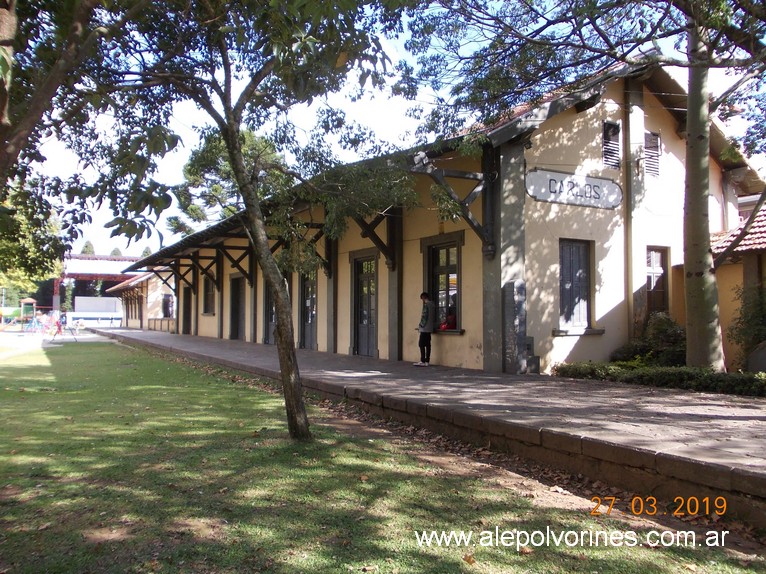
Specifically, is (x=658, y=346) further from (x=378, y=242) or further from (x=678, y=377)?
(x=378, y=242)

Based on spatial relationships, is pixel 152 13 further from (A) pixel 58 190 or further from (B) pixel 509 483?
(B) pixel 509 483

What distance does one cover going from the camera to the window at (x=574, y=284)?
11.0m

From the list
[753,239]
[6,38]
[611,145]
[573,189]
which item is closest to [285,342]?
[6,38]

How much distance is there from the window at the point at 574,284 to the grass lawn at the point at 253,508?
19.7ft

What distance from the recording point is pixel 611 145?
1173 cm

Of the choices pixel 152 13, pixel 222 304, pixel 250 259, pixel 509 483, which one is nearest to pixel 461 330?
pixel 509 483

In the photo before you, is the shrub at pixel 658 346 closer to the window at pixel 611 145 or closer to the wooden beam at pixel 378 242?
the window at pixel 611 145

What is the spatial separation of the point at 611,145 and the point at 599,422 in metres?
7.83

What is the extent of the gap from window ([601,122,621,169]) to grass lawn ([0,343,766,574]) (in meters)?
8.35

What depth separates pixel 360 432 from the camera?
6629 millimetres

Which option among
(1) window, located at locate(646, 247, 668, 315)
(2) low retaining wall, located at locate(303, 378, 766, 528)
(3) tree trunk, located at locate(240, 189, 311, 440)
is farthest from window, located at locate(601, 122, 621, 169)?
(3) tree trunk, located at locate(240, 189, 311, 440)

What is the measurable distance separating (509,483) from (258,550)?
2.31 meters

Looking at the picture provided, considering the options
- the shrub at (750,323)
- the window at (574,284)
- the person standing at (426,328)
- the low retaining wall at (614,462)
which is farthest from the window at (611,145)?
the low retaining wall at (614,462)

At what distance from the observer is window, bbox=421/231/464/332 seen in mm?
11086
